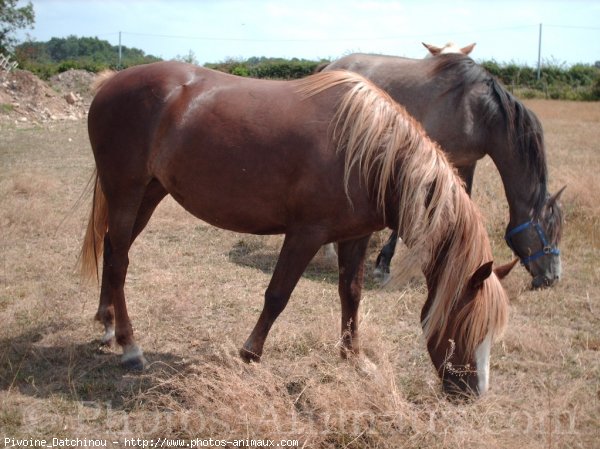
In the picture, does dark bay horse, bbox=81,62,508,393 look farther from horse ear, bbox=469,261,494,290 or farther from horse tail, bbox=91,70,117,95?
horse tail, bbox=91,70,117,95

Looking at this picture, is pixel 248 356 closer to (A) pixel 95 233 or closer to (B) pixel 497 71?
(A) pixel 95 233

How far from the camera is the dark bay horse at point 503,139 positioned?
202 inches

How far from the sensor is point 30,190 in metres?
8.17

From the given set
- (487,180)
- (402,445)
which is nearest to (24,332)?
(402,445)

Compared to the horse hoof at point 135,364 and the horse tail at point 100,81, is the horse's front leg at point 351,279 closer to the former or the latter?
the horse hoof at point 135,364

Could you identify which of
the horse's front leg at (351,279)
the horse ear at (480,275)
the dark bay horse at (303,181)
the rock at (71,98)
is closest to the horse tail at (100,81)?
the dark bay horse at (303,181)

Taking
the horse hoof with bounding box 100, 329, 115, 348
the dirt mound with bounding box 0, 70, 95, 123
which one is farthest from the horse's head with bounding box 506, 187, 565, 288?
the dirt mound with bounding box 0, 70, 95, 123

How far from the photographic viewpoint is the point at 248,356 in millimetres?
3541

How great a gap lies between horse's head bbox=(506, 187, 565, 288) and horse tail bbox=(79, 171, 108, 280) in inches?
141

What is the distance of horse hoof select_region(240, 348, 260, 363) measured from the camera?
3.52 metres

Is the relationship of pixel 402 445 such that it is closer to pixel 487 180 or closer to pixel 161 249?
pixel 161 249

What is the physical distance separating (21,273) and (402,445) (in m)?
4.12

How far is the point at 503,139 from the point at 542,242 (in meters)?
1.01

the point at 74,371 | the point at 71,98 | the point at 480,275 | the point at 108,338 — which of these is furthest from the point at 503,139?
the point at 71,98
